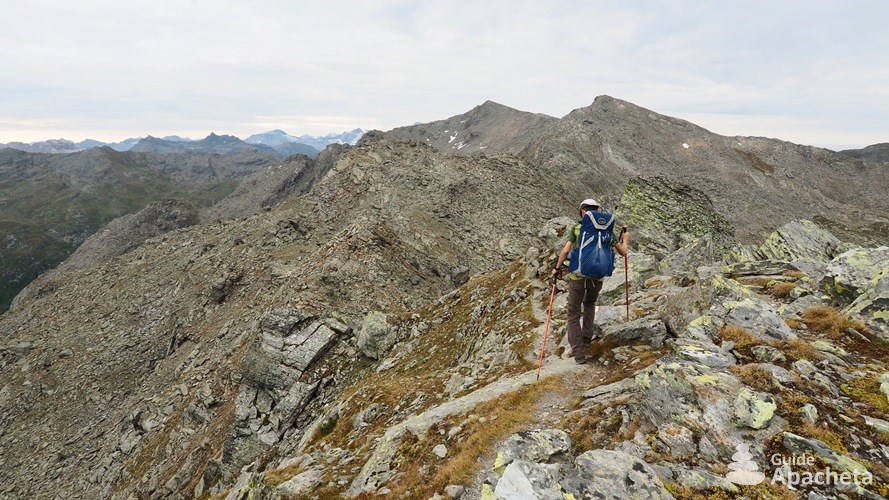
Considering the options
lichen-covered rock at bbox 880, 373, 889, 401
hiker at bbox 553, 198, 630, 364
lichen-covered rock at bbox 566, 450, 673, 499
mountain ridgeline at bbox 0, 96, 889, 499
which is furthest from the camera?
hiker at bbox 553, 198, 630, 364

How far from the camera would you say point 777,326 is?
1140 cm

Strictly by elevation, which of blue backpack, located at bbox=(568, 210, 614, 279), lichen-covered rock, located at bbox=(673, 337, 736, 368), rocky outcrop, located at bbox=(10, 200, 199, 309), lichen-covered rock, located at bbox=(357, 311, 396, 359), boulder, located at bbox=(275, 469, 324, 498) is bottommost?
rocky outcrop, located at bbox=(10, 200, 199, 309)

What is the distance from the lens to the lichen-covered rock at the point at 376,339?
25859 mm

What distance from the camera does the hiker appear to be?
12016 millimetres

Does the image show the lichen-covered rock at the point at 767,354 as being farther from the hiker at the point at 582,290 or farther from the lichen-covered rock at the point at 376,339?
the lichen-covered rock at the point at 376,339

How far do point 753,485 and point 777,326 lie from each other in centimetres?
623

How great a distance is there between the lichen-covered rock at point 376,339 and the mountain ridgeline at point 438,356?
0.14 meters

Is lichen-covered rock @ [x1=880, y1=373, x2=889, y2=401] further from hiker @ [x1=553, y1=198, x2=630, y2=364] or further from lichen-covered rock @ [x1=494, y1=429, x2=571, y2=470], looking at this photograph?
lichen-covered rock @ [x1=494, y1=429, x2=571, y2=470]

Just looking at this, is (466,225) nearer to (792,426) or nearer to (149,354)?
(149,354)

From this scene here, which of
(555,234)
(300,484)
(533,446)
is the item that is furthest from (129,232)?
(533,446)

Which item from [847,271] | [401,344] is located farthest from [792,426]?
[401,344]

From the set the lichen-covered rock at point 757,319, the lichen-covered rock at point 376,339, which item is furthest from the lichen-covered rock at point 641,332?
the lichen-covered rock at point 376,339

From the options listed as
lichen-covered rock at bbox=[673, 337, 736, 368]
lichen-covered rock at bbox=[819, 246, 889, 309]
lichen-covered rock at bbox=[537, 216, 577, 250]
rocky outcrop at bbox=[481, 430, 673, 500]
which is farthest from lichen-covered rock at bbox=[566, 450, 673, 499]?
lichen-covered rock at bbox=[537, 216, 577, 250]

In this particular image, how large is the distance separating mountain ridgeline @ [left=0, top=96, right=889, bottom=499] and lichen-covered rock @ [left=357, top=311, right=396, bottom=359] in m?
0.14
